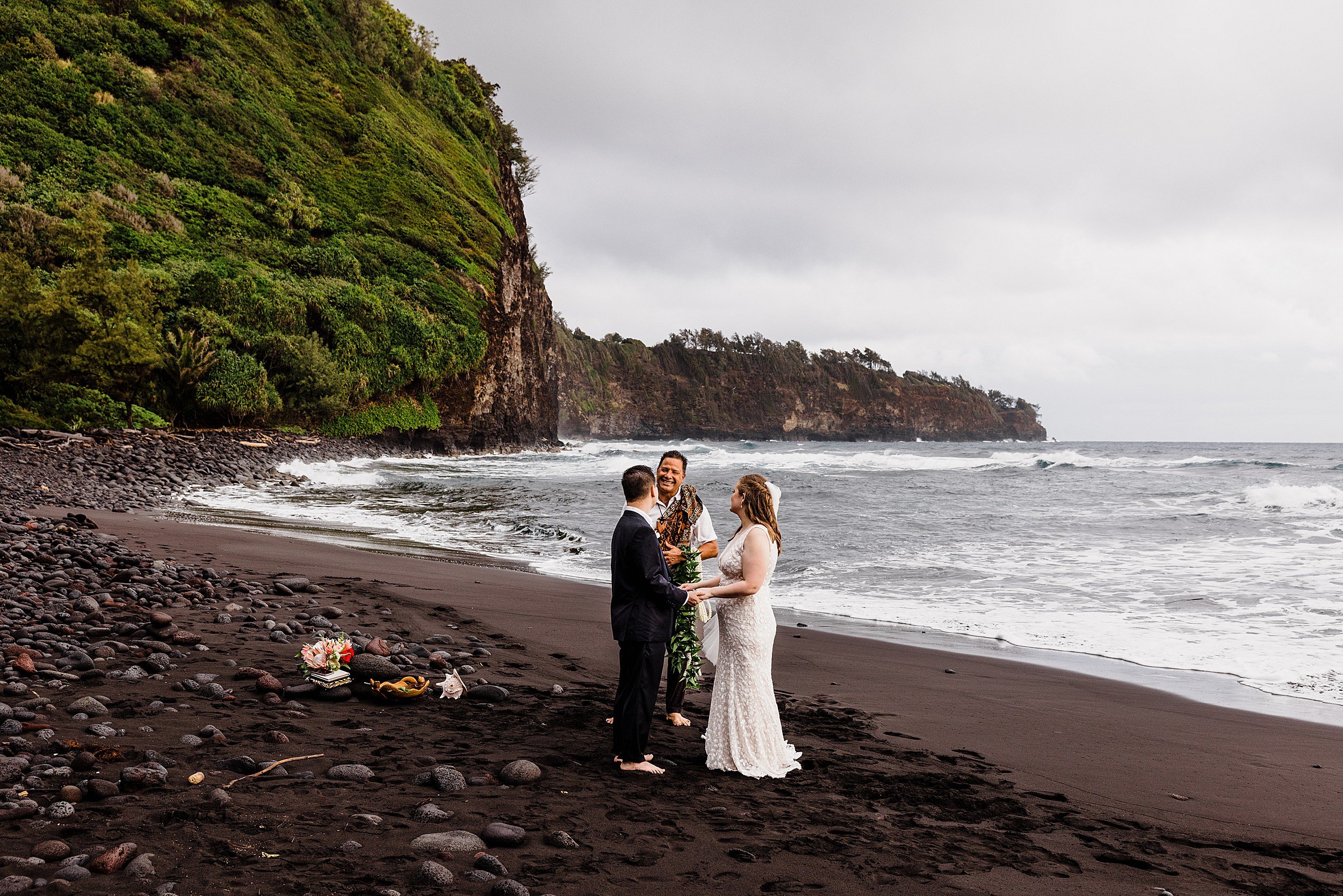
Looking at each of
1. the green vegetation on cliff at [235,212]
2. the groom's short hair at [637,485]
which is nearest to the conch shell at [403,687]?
the groom's short hair at [637,485]

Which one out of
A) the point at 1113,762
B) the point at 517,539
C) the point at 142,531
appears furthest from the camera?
the point at 517,539

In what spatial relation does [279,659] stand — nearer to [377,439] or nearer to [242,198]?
[377,439]

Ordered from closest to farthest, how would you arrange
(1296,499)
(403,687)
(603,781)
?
(603,781)
(403,687)
(1296,499)

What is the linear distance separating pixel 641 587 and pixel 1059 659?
17.7 feet

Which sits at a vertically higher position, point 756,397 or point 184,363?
point 756,397

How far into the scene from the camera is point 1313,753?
16.3ft

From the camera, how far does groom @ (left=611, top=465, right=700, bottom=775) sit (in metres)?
4.16

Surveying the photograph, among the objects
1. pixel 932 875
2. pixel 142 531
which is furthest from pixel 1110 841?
pixel 142 531

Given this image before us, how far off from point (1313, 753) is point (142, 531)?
12.7 m

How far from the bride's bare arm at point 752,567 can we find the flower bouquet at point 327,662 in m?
2.50

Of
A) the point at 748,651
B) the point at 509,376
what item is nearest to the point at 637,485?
the point at 748,651

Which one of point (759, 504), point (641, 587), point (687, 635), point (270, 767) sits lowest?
point (270, 767)

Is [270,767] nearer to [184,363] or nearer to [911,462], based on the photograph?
[184,363]

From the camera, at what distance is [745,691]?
14.2 ft
